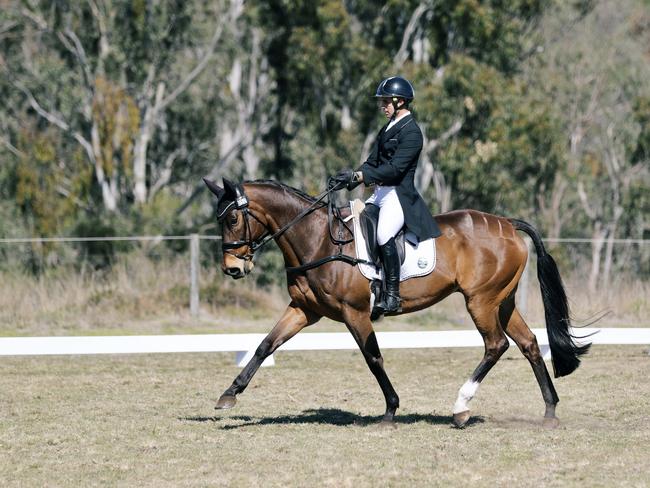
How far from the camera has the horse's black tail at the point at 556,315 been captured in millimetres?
8586

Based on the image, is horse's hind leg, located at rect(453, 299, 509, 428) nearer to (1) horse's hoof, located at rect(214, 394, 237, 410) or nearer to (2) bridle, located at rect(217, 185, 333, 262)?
(2) bridle, located at rect(217, 185, 333, 262)

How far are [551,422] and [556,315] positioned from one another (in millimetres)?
1023

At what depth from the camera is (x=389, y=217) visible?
26.0 ft

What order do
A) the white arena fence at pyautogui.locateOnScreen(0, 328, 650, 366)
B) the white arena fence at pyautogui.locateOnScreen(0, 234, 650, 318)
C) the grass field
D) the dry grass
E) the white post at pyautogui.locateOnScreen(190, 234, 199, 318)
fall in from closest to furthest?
the grass field, the white arena fence at pyautogui.locateOnScreen(0, 328, 650, 366), the dry grass, the white post at pyautogui.locateOnScreen(190, 234, 199, 318), the white arena fence at pyautogui.locateOnScreen(0, 234, 650, 318)

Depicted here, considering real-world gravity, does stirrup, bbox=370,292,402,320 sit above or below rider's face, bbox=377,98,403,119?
below

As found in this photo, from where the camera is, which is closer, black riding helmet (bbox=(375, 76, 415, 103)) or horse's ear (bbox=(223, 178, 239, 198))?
horse's ear (bbox=(223, 178, 239, 198))

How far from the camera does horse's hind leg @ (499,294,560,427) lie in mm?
8219

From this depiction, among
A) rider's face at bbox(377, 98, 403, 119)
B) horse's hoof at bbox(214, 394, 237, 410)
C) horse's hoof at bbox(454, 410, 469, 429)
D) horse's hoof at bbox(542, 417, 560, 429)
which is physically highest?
rider's face at bbox(377, 98, 403, 119)

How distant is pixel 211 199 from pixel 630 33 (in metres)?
15.8

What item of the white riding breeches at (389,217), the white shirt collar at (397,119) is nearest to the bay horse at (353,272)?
the white riding breeches at (389,217)

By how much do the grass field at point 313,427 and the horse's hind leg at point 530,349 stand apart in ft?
0.72

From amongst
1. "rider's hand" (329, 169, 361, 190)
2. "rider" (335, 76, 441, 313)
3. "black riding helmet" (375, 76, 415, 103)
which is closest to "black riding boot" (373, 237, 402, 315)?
"rider" (335, 76, 441, 313)

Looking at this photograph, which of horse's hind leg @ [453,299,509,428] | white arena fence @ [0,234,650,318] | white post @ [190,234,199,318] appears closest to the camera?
horse's hind leg @ [453,299,509,428]

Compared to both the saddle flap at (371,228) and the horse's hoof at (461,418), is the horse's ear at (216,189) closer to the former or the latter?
the saddle flap at (371,228)
